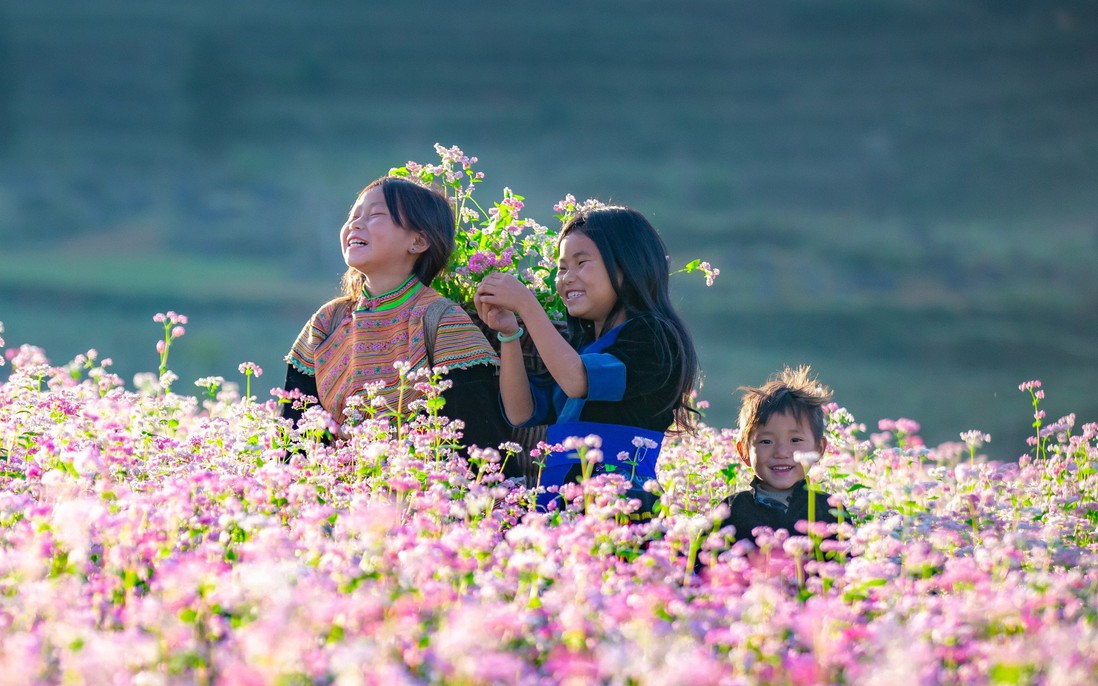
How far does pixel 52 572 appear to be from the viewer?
117 inches

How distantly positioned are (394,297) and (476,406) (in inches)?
23.8

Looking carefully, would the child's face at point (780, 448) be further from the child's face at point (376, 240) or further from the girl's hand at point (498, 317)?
the child's face at point (376, 240)

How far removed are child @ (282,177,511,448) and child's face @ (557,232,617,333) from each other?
41 centimetres

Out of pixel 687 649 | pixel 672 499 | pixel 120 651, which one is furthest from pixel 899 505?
pixel 120 651

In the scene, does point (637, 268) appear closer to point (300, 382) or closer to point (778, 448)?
point (778, 448)

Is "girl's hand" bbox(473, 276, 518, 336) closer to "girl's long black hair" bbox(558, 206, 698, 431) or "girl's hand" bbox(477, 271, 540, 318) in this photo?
"girl's hand" bbox(477, 271, 540, 318)

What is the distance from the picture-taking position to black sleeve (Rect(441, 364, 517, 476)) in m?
4.75

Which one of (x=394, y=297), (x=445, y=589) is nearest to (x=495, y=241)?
(x=394, y=297)

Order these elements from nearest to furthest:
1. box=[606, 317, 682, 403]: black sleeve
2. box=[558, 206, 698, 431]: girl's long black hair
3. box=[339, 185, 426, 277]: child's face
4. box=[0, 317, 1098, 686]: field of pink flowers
A: box=[0, 317, 1098, 686]: field of pink flowers, box=[606, 317, 682, 403]: black sleeve, box=[558, 206, 698, 431]: girl's long black hair, box=[339, 185, 426, 277]: child's face

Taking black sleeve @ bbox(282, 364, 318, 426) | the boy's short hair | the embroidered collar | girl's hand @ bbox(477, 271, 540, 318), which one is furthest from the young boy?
black sleeve @ bbox(282, 364, 318, 426)

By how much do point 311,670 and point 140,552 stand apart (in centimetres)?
82

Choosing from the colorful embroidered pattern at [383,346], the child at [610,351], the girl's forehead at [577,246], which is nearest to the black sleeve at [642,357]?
the child at [610,351]

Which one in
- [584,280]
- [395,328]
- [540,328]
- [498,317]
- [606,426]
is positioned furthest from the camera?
[395,328]

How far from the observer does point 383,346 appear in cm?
492
